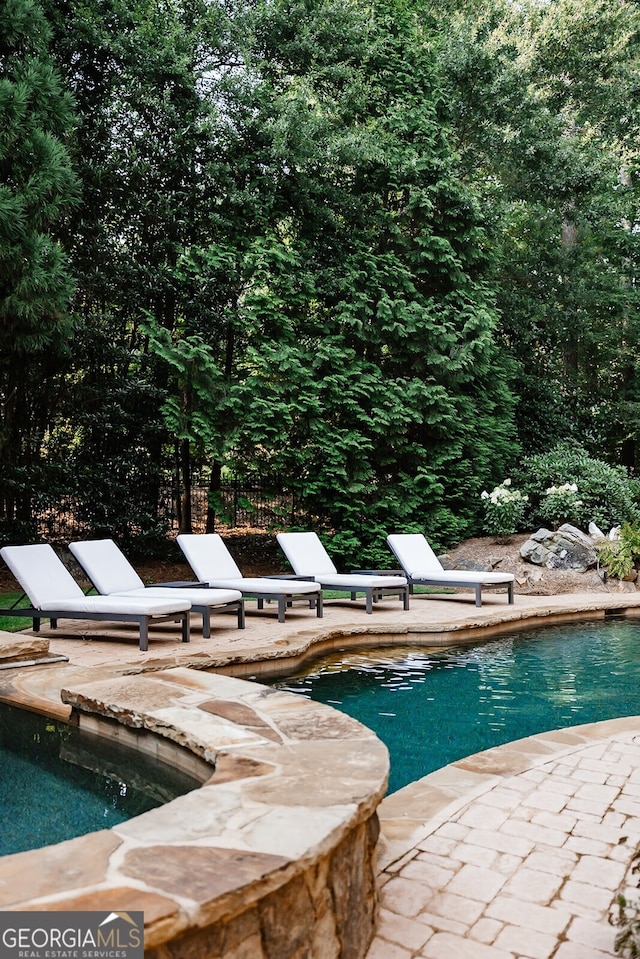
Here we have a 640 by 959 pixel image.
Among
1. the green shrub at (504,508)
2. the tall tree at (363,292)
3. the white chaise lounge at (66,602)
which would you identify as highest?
the tall tree at (363,292)

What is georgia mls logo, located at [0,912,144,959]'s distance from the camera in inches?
59.4

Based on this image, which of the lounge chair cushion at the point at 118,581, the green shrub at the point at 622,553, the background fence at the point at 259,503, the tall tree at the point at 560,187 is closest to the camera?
the lounge chair cushion at the point at 118,581

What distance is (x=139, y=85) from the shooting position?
12328 mm

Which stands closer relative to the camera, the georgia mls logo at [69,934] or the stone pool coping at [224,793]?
the georgia mls logo at [69,934]

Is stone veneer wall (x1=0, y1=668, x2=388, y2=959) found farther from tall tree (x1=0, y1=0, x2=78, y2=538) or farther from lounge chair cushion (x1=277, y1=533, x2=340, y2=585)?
tall tree (x1=0, y1=0, x2=78, y2=538)

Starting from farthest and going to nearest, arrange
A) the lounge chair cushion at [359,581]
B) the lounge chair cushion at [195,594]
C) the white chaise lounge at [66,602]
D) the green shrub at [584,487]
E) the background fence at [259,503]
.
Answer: the green shrub at [584,487]
the background fence at [259,503]
the lounge chair cushion at [359,581]
the lounge chair cushion at [195,594]
the white chaise lounge at [66,602]

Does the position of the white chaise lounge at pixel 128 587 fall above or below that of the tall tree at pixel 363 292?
below

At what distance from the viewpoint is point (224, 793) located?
232 cm

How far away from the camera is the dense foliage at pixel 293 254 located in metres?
12.2

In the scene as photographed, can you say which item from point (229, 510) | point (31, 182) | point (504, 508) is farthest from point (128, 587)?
point (504, 508)

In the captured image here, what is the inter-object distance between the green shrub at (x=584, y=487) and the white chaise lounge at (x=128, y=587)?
7.64 metres

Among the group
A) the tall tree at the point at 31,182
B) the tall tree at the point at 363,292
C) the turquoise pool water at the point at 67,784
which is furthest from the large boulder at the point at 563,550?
the turquoise pool water at the point at 67,784

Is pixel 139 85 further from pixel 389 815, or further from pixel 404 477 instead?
pixel 389 815

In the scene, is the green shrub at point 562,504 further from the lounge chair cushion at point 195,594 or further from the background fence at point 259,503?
the lounge chair cushion at point 195,594
